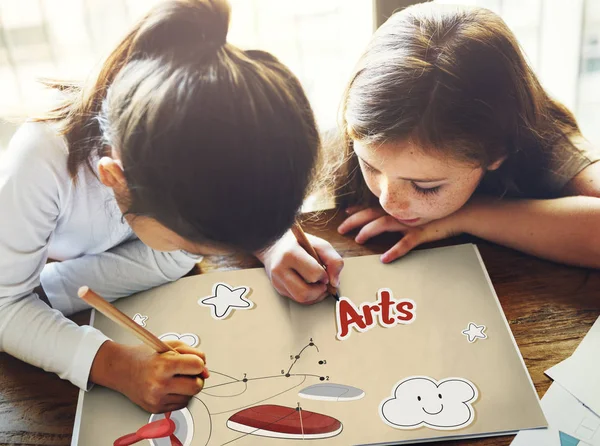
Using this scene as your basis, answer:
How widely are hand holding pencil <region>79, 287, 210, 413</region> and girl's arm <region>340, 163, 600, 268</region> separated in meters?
0.24

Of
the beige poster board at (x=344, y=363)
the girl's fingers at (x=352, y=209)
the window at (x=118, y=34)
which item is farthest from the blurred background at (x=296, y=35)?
the beige poster board at (x=344, y=363)

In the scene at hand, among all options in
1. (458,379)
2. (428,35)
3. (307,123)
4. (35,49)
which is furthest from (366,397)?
(35,49)

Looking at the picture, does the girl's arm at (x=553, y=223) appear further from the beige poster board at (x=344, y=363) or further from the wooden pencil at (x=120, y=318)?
the wooden pencil at (x=120, y=318)

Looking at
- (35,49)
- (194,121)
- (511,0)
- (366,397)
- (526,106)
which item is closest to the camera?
(194,121)

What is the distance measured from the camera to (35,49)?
2.62 ft

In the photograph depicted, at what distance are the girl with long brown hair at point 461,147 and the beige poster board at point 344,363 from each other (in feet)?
0.20

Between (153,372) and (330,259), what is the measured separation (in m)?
0.21

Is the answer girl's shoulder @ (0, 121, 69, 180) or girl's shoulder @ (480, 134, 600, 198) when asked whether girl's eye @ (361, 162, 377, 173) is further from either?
girl's shoulder @ (0, 121, 69, 180)

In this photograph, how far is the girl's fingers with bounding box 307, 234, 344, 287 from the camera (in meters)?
0.69

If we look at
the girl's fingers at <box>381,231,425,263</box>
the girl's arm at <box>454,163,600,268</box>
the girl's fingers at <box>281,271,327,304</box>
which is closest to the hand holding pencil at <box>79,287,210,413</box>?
the girl's fingers at <box>281,271,327,304</box>

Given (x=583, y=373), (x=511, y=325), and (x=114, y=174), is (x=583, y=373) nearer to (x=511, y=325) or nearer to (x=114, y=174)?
(x=511, y=325)

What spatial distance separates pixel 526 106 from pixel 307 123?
0.95 ft

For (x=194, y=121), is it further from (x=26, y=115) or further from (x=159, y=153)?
(x=26, y=115)

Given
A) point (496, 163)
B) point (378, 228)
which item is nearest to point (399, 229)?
point (378, 228)
